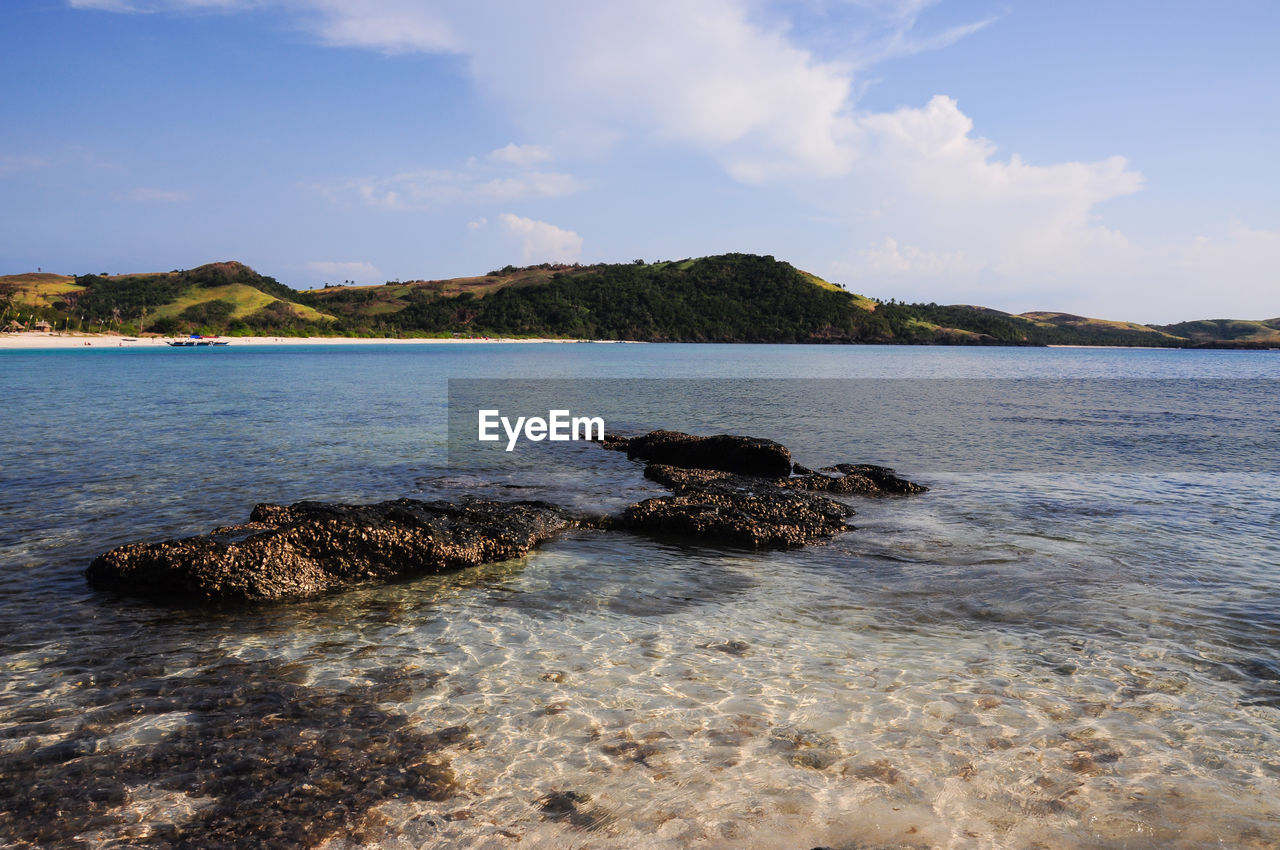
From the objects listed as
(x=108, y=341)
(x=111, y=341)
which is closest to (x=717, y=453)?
(x=108, y=341)

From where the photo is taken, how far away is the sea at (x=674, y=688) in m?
4.75

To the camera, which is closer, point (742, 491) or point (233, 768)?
point (233, 768)

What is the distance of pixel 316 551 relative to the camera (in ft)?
32.3

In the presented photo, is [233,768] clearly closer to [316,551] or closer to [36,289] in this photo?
[316,551]

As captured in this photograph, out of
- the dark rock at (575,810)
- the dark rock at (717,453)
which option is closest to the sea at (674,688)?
the dark rock at (575,810)

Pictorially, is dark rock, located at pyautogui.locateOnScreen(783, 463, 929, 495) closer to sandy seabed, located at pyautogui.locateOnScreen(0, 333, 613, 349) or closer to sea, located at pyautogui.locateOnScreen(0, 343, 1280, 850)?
sea, located at pyautogui.locateOnScreen(0, 343, 1280, 850)

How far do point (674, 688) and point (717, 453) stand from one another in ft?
39.1

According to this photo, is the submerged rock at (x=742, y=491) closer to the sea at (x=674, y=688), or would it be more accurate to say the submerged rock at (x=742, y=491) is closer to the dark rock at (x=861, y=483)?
the dark rock at (x=861, y=483)

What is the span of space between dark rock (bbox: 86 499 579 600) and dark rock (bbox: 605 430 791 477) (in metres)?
6.60

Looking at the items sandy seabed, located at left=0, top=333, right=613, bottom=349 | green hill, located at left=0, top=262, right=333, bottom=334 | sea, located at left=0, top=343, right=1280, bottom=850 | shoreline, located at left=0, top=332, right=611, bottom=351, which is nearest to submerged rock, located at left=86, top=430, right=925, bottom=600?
sea, located at left=0, top=343, right=1280, bottom=850

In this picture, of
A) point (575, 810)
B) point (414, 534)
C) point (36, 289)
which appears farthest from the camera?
point (36, 289)

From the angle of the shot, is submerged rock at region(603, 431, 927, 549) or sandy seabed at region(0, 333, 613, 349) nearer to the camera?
submerged rock at region(603, 431, 927, 549)

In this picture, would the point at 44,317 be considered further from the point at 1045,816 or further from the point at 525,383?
the point at 1045,816

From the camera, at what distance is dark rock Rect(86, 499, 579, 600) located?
29.5 ft
